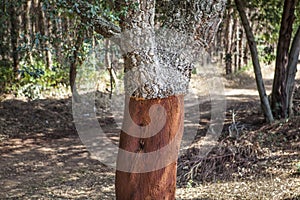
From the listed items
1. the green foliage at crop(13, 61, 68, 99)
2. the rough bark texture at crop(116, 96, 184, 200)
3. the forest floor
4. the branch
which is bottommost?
the forest floor

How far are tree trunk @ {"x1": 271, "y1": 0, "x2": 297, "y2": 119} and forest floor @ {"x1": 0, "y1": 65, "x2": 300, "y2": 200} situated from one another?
53 centimetres

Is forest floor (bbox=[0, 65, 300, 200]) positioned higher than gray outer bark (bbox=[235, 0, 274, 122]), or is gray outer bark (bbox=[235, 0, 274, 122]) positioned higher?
gray outer bark (bbox=[235, 0, 274, 122])

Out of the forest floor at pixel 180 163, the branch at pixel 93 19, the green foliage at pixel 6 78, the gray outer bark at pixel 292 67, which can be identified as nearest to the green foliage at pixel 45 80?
the green foliage at pixel 6 78

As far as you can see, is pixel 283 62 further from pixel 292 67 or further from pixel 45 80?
pixel 45 80

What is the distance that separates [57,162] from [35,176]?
2.89ft

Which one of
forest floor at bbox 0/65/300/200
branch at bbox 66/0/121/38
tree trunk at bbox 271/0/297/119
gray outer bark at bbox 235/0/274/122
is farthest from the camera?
tree trunk at bbox 271/0/297/119

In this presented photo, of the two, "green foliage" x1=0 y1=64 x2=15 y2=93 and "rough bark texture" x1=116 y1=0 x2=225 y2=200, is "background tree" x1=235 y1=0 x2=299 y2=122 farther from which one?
"green foliage" x1=0 y1=64 x2=15 y2=93

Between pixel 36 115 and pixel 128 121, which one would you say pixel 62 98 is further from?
pixel 128 121

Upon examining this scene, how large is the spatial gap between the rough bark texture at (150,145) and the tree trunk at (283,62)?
18.9 feet

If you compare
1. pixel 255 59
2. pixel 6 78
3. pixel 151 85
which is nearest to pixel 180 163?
pixel 255 59

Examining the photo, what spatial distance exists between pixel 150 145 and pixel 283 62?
20.0 ft

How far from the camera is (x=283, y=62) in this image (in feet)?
28.3

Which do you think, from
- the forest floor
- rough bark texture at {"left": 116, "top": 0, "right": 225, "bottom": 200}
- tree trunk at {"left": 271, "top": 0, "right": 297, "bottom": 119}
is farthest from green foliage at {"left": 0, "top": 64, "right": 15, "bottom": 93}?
rough bark texture at {"left": 116, "top": 0, "right": 225, "bottom": 200}

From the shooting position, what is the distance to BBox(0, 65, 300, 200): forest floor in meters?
5.58
